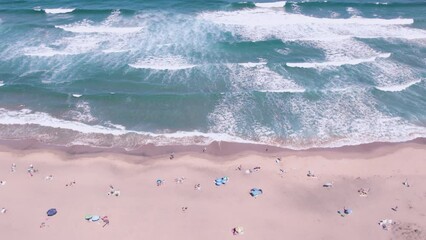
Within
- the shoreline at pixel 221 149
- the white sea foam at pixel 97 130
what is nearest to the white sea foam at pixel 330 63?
the shoreline at pixel 221 149

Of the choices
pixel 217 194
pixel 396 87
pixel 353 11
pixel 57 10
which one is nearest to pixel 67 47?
pixel 57 10

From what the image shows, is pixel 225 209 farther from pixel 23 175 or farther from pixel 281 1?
pixel 281 1

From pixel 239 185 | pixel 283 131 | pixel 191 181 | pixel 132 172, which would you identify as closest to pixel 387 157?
pixel 283 131

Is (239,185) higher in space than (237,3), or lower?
lower

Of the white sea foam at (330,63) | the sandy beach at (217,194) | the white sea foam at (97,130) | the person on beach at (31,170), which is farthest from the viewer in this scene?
the white sea foam at (330,63)

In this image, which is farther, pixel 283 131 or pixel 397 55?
pixel 397 55

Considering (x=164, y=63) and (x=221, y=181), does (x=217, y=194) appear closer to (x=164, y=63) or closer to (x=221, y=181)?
(x=221, y=181)

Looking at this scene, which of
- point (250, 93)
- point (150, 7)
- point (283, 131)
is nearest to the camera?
point (283, 131)

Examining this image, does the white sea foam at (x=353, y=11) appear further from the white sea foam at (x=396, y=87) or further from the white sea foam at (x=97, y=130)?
the white sea foam at (x=97, y=130)
